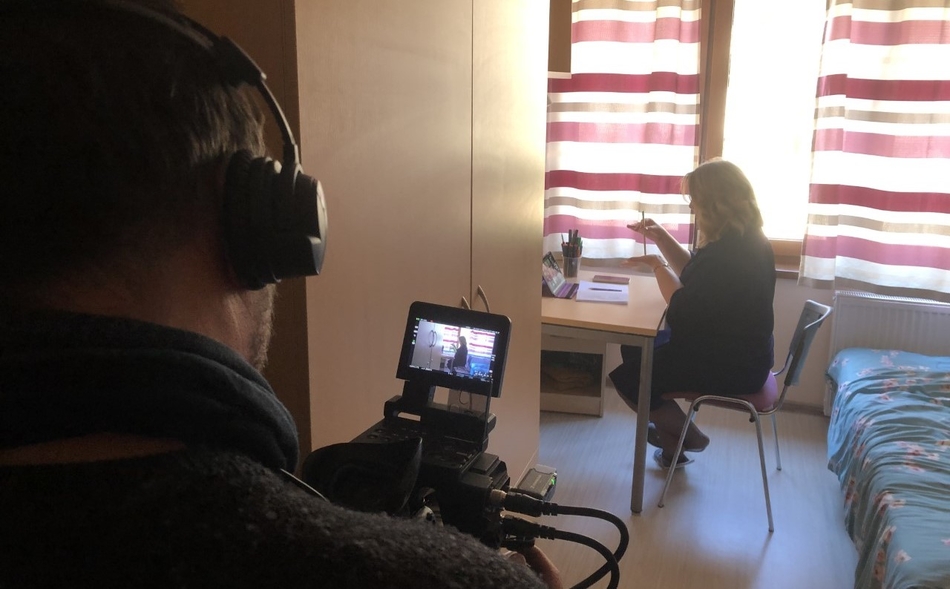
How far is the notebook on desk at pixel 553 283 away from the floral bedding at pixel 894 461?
115cm

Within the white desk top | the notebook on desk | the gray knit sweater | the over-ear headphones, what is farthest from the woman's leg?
the gray knit sweater

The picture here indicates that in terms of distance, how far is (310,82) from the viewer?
0.85m

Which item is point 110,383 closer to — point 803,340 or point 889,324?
point 803,340

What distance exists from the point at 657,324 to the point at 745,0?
1.79 m

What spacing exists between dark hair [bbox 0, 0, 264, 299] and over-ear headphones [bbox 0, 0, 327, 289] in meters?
0.02

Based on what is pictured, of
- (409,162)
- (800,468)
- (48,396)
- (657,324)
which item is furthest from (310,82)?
(800,468)

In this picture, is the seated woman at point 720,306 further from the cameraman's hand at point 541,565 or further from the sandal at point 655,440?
the cameraman's hand at point 541,565

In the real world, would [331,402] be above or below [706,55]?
below

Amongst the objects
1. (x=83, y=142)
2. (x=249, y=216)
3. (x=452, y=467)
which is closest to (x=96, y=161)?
(x=83, y=142)

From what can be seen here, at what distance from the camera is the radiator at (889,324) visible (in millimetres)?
3254

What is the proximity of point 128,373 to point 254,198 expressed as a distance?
16 centimetres

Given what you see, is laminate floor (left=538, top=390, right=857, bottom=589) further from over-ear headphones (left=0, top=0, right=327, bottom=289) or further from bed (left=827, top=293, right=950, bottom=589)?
over-ear headphones (left=0, top=0, right=327, bottom=289)

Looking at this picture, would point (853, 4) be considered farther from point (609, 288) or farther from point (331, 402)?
point (331, 402)

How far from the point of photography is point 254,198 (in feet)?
1.70
